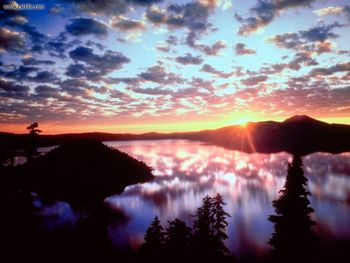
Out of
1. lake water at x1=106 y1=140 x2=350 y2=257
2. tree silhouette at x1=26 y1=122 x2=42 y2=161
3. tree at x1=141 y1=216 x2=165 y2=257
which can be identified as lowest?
lake water at x1=106 y1=140 x2=350 y2=257

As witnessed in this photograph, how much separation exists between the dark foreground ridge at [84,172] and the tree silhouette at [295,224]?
2371 inches

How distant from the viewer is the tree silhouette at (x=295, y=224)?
27188 millimetres

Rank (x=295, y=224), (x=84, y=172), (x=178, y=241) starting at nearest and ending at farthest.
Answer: (x=178, y=241) < (x=295, y=224) < (x=84, y=172)

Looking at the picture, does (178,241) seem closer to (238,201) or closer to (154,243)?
(154,243)

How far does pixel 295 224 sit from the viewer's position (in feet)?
90.1

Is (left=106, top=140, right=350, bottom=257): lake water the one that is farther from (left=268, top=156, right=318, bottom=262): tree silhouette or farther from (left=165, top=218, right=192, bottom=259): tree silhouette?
(left=165, top=218, right=192, bottom=259): tree silhouette

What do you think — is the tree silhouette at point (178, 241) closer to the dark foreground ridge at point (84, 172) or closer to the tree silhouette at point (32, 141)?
the tree silhouette at point (32, 141)

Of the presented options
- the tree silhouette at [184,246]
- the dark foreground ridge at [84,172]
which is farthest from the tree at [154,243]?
the dark foreground ridge at [84,172]

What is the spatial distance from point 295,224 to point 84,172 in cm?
8948

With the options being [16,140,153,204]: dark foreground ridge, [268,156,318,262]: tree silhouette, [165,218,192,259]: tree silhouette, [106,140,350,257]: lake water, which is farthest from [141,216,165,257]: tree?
[16,140,153,204]: dark foreground ridge

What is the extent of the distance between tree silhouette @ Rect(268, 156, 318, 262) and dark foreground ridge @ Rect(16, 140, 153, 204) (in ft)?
198

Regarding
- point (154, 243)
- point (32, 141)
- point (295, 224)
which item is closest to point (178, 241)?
point (154, 243)

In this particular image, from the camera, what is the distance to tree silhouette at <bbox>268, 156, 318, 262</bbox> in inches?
1070

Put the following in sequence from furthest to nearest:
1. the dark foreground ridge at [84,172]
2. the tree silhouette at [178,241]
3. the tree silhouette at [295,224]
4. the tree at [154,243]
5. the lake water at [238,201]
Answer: the dark foreground ridge at [84,172]
the lake water at [238,201]
the tree silhouette at [295,224]
the tree at [154,243]
the tree silhouette at [178,241]
